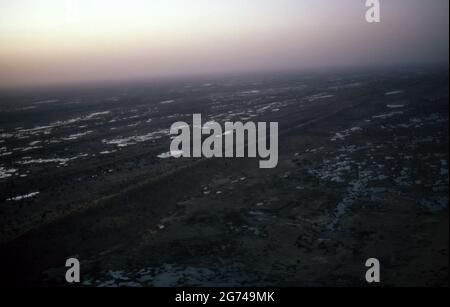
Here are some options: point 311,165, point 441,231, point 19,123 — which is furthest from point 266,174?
point 19,123

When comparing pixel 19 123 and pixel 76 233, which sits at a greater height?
pixel 19 123

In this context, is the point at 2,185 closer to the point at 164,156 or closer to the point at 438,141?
the point at 164,156

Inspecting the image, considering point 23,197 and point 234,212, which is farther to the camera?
point 23,197

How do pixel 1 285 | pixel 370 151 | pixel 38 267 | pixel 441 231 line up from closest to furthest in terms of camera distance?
pixel 1 285
pixel 38 267
pixel 441 231
pixel 370 151

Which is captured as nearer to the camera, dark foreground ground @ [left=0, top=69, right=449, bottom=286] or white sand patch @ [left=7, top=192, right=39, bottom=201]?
dark foreground ground @ [left=0, top=69, right=449, bottom=286]

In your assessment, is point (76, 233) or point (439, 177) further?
point (439, 177)

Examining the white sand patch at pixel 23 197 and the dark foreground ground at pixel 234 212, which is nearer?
the dark foreground ground at pixel 234 212

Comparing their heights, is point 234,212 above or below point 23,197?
below
